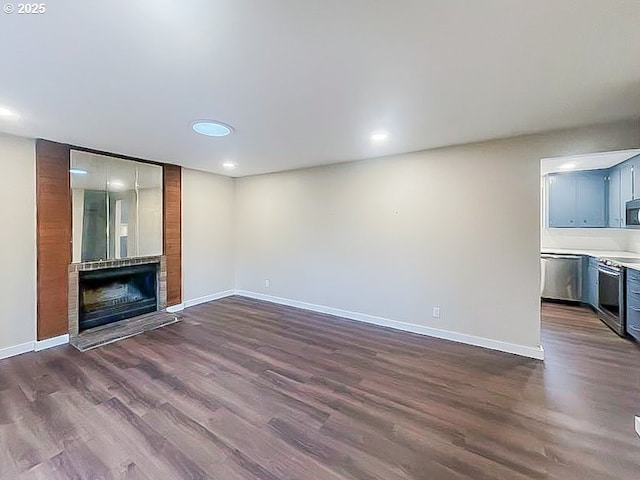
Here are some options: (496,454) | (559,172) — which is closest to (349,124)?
(496,454)

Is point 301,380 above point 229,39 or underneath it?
underneath

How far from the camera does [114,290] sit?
14.1 feet

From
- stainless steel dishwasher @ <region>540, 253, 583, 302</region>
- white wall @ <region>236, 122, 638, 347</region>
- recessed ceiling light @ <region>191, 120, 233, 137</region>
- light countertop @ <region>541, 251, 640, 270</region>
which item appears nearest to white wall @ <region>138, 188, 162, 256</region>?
white wall @ <region>236, 122, 638, 347</region>

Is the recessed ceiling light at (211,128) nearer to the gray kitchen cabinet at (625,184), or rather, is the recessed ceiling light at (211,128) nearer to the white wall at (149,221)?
the white wall at (149,221)

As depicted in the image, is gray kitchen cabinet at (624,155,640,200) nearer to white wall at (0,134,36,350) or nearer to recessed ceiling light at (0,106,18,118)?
recessed ceiling light at (0,106,18,118)

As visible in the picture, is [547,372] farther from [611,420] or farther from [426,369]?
[426,369]

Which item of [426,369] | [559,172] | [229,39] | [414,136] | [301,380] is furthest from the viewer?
[559,172]

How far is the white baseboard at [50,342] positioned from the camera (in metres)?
3.37

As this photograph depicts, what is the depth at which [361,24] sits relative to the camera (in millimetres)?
1443

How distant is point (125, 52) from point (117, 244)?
3.27 metres

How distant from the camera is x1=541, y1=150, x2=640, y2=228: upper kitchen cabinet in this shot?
168 inches

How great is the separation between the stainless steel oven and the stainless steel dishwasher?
68cm

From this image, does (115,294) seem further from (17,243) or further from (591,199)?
(591,199)

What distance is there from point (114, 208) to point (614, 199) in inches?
302
